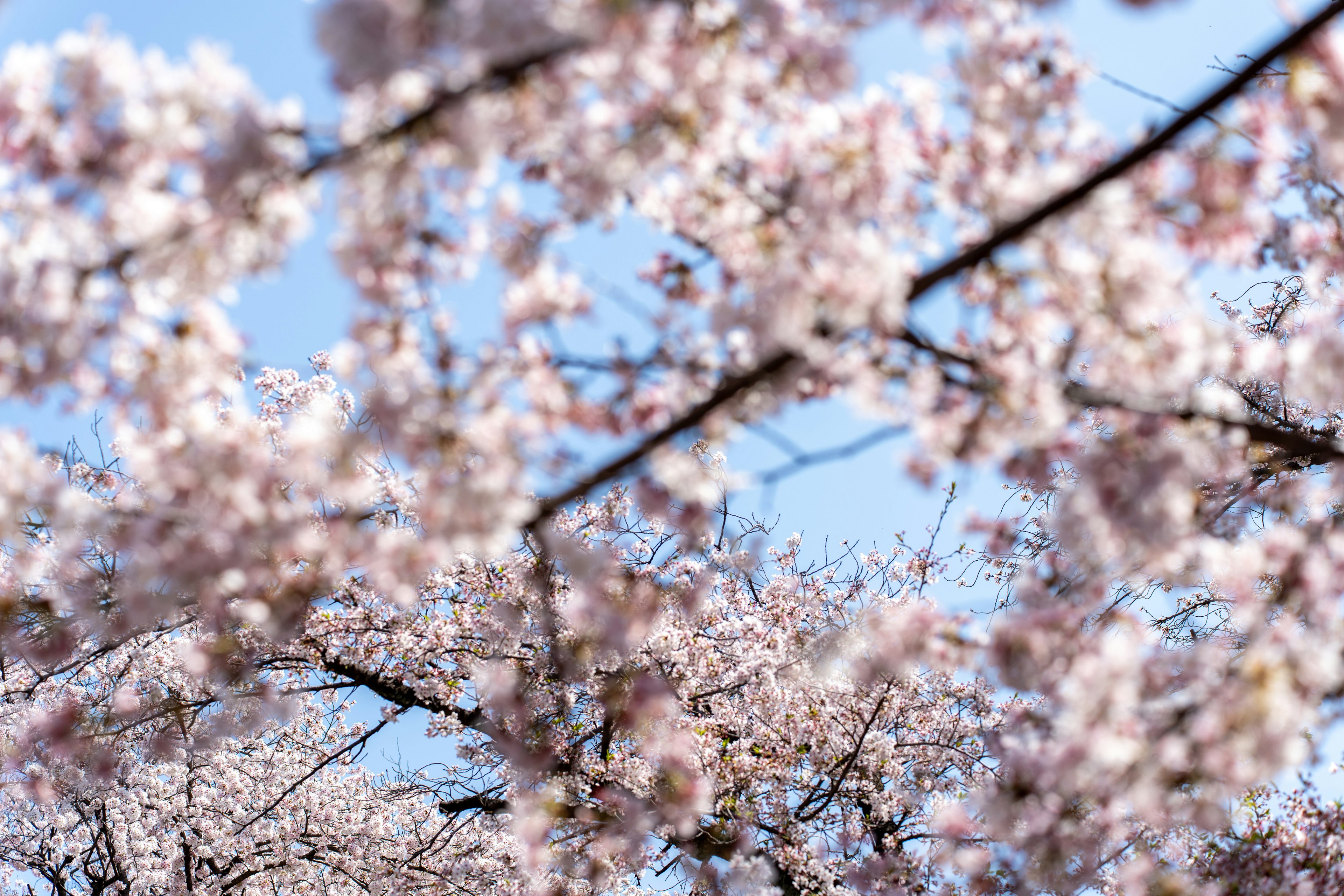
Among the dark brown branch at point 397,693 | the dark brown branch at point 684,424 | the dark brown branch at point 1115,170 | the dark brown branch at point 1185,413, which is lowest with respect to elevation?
the dark brown branch at point 1185,413

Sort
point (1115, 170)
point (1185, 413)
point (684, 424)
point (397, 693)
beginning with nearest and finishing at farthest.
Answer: point (1115, 170)
point (684, 424)
point (1185, 413)
point (397, 693)

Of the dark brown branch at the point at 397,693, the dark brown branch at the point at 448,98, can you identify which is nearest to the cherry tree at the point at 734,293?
the dark brown branch at the point at 448,98

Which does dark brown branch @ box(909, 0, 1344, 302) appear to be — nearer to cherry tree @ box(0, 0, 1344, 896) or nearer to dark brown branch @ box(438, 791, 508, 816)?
cherry tree @ box(0, 0, 1344, 896)

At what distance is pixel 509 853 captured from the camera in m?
9.95

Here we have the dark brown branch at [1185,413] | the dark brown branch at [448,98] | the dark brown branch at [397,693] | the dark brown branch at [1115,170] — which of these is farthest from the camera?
the dark brown branch at [397,693]

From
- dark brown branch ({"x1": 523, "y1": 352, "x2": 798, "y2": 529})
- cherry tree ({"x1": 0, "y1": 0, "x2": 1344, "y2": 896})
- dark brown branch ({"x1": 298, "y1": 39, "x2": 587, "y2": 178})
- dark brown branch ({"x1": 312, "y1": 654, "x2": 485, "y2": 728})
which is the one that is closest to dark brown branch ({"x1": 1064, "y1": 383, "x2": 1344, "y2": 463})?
cherry tree ({"x1": 0, "y1": 0, "x2": 1344, "y2": 896})

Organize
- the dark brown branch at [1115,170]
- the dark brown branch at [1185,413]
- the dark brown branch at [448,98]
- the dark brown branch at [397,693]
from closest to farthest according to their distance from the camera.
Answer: the dark brown branch at [448,98] < the dark brown branch at [1115,170] < the dark brown branch at [1185,413] < the dark brown branch at [397,693]

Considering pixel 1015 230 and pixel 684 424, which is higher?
pixel 1015 230

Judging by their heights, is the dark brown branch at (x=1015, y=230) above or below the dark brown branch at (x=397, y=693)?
below

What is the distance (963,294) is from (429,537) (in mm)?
2628

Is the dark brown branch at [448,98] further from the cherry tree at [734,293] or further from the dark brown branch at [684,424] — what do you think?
the dark brown branch at [684,424]

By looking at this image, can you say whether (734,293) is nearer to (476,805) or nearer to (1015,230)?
(1015,230)

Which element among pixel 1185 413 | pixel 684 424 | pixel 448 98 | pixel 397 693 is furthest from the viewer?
pixel 397 693

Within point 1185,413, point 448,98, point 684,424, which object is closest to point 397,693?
point 684,424
